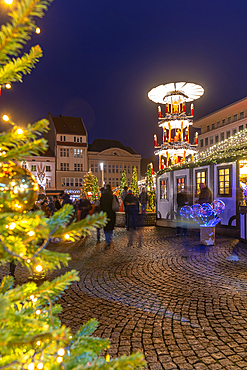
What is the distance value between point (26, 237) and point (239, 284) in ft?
15.1

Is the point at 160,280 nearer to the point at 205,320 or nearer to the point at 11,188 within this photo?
the point at 205,320

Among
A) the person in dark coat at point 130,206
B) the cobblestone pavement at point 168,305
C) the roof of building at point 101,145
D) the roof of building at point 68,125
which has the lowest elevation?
the cobblestone pavement at point 168,305

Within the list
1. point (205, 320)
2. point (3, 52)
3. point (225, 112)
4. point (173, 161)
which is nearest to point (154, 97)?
point (173, 161)

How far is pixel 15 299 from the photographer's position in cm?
104

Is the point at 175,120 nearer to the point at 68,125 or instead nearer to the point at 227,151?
the point at 227,151

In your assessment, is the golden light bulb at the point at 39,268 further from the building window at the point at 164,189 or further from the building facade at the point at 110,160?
the building facade at the point at 110,160

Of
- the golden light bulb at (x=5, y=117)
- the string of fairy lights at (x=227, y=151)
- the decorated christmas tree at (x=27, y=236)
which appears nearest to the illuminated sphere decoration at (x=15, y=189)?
the decorated christmas tree at (x=27, y=236)

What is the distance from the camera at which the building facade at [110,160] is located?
6488 cm

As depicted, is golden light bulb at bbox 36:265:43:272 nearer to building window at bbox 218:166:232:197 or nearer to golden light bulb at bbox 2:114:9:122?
golden light bulb at bbox 2:114:9:122

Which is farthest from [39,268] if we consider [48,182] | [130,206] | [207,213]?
[48,182]

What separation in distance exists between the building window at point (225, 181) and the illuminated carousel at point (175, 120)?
312 inches

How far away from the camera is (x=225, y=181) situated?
11297 millimetres

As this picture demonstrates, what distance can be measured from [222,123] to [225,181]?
4597 centimetres

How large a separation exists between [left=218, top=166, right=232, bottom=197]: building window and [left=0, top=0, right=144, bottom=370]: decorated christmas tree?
1100cm
